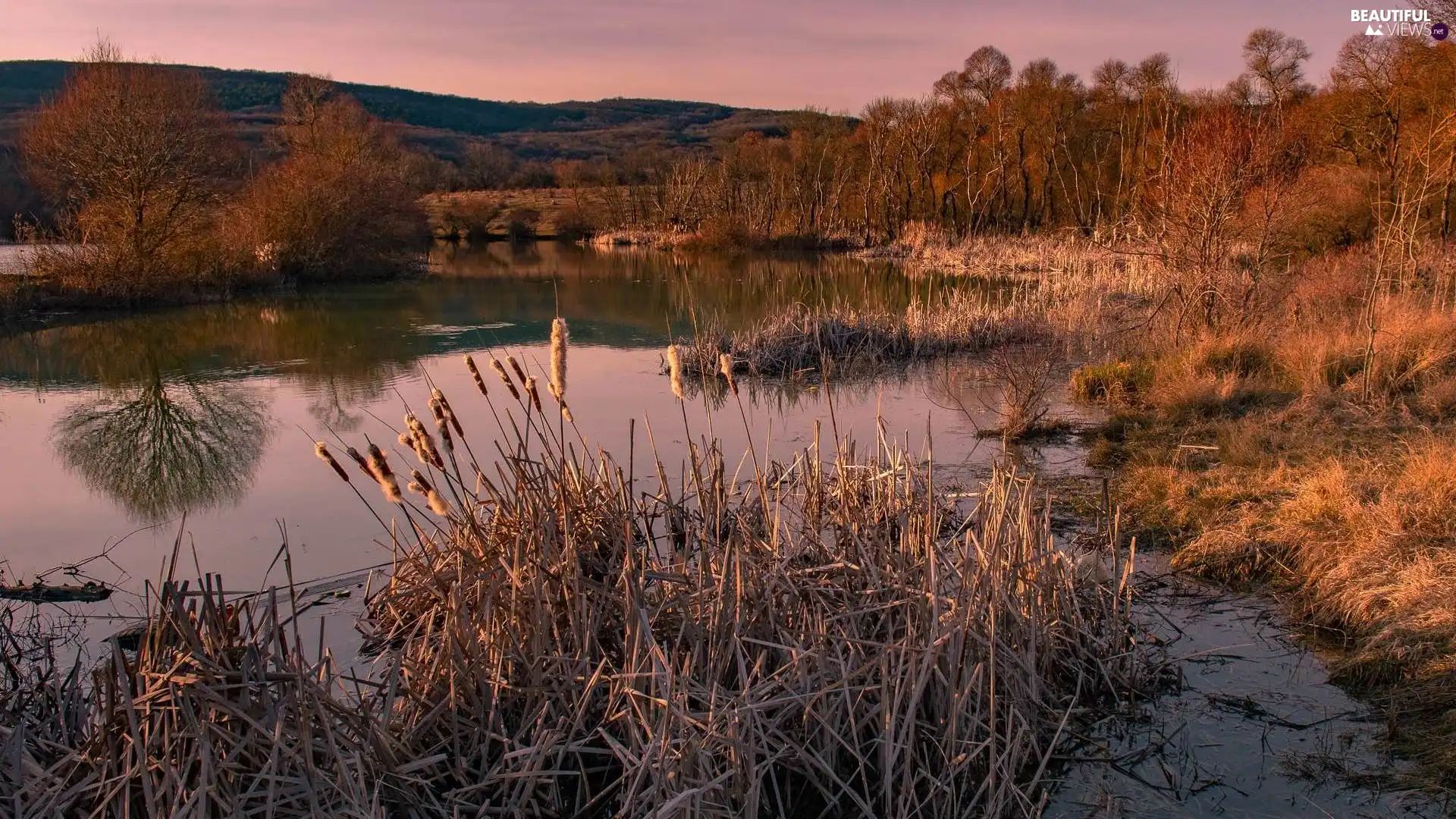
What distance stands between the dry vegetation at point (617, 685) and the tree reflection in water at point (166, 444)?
11.2 ft

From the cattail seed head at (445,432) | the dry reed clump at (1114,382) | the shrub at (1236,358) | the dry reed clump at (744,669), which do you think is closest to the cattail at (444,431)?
the cattail seed head at (445,432)

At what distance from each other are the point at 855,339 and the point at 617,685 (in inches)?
380

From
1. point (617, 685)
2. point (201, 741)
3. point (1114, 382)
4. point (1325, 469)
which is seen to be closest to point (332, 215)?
point (1114, 382)

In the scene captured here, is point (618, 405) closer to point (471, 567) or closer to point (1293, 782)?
point (471, 567)

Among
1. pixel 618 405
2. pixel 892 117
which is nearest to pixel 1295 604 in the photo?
pixel 618 405

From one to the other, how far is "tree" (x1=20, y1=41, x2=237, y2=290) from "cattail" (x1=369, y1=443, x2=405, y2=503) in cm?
1806

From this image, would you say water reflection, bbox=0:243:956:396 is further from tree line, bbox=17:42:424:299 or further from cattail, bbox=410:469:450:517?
cattail, bbox=410:469:450:517

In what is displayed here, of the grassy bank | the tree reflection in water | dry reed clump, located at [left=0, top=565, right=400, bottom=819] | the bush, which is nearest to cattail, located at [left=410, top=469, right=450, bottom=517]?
dry reed clump, located at [left=0, top=565, right=400, bottom=819]

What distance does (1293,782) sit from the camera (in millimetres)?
3271

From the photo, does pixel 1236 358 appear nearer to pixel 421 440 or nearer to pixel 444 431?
pixel 444 431

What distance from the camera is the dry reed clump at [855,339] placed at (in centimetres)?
1159

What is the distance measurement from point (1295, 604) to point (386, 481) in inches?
159

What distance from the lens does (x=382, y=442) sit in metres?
7.94

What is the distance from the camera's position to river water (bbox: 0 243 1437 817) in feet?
11.4
